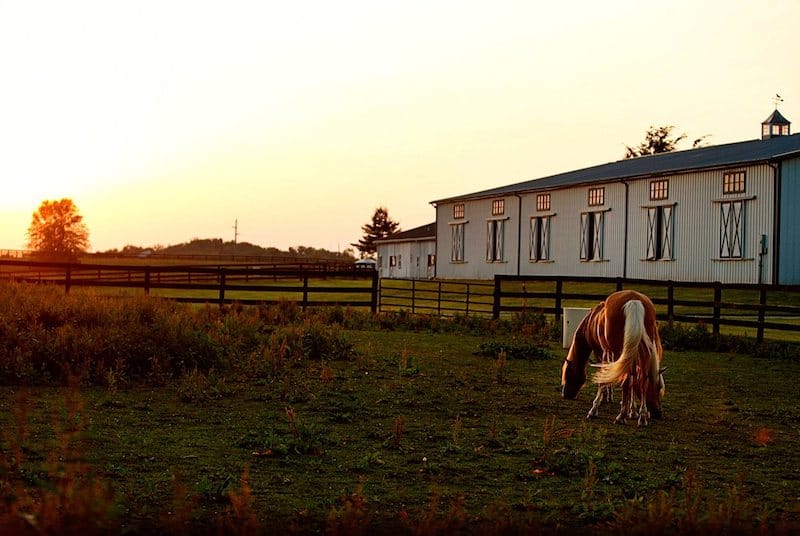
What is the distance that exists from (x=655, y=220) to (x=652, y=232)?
52 centimetres

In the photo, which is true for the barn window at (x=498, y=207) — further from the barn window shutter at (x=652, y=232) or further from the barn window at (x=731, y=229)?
the barn window at (x=731, y=229)

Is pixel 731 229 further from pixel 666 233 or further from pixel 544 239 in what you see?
pixel 544 239

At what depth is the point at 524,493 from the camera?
7102 mm

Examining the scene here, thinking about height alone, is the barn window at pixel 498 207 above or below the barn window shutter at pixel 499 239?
above

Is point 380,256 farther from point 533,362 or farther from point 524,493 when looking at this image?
point 524,493

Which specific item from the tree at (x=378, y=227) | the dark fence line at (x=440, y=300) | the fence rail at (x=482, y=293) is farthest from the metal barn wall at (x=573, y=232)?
the tree at (x=378, y=227)

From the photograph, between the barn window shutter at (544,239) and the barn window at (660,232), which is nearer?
the barn window at (660,232)

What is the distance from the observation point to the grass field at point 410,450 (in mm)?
5617

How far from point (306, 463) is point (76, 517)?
210 inches

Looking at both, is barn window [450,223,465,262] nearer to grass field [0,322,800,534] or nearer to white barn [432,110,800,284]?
white barn [432,110,800,284]

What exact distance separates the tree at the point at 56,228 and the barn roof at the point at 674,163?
5790cm

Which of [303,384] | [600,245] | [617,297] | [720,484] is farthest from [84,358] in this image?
[600,245]

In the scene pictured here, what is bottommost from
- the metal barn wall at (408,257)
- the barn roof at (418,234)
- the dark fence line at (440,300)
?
the dark fence line at (440,300)

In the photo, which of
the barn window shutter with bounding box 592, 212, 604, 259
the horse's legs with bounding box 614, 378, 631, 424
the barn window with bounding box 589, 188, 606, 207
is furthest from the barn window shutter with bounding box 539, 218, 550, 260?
the horse's legs with bounding box 614, 378, 631, 424
